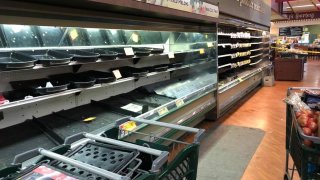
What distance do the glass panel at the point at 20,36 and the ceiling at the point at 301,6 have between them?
624 inches

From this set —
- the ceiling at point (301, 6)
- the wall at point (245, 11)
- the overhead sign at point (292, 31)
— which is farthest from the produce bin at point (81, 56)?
the overhead sign at point (292, 31)

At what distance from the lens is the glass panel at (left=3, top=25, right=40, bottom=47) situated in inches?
82.7

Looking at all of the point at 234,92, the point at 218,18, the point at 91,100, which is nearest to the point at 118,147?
the point at 91,100

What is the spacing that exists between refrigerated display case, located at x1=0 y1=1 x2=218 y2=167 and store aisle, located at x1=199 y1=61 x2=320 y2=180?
0.96m

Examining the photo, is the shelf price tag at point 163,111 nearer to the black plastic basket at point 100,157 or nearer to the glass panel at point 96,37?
the glass panel at point 96,37

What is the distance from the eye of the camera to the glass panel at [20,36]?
2102 millimetres

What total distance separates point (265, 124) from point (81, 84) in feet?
11.4

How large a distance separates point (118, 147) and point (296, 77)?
9.54 m

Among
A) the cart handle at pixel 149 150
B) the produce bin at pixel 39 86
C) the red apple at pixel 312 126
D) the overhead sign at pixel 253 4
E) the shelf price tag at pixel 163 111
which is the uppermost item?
the overhead sign at pixel 253 4

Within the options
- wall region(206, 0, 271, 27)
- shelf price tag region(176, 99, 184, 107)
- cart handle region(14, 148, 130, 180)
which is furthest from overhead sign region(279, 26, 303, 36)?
cart handle region(14, 148, 130, 180)

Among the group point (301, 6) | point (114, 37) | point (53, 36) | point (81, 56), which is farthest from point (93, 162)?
point (301, 6)

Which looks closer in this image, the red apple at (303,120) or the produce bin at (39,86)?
the red apple at (303,120)

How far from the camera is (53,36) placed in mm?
2426

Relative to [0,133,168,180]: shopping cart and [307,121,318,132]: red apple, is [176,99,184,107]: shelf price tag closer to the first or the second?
[307,121,318,132]: red apple
